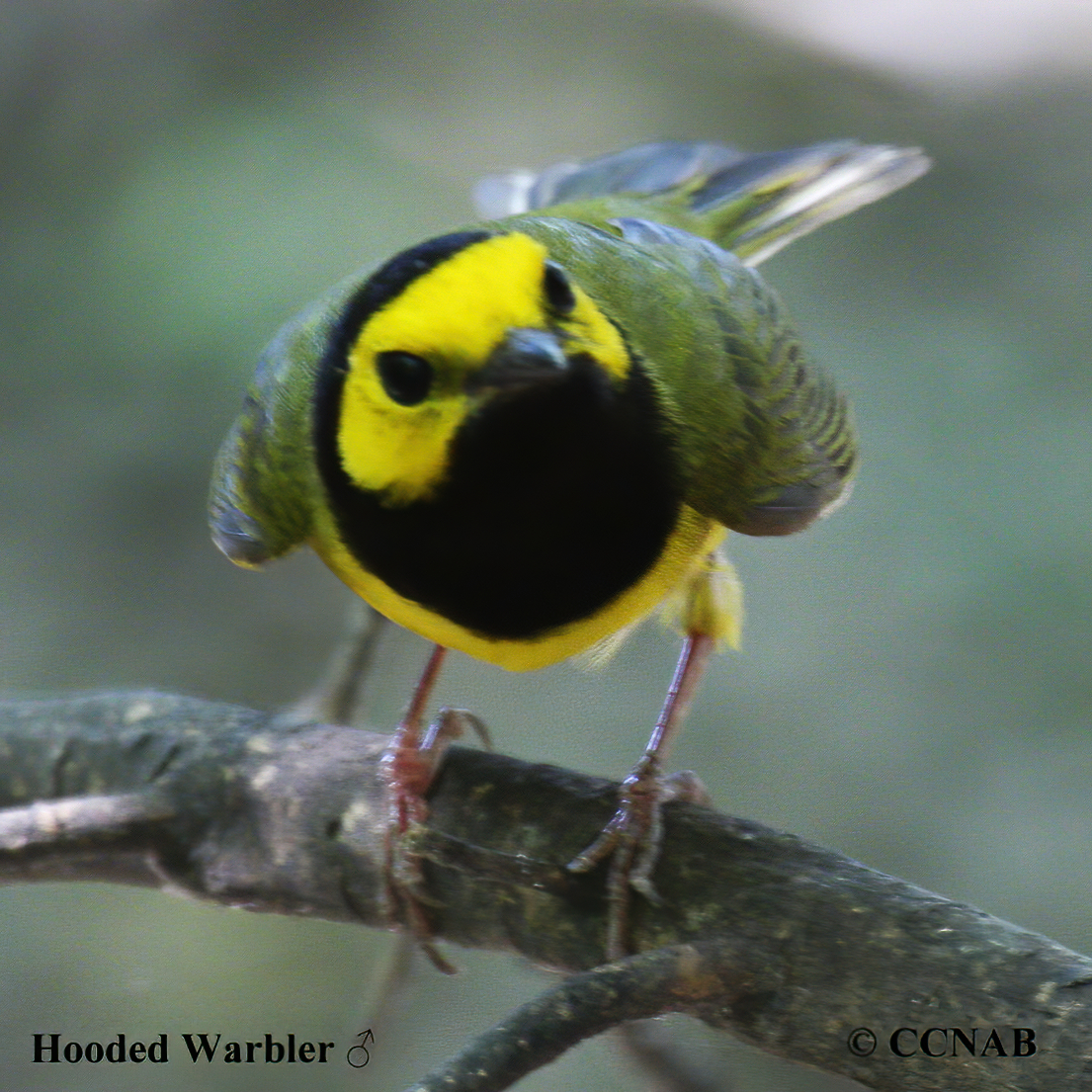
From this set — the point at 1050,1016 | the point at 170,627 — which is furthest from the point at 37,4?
the point at 1050,1016

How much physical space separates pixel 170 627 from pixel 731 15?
1563 millimetres

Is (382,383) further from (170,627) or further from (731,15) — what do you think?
(731,15)

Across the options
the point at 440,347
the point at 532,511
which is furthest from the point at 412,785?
the point at 440,347

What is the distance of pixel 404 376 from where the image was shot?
2.61ft

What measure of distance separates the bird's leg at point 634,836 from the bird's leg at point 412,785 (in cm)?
17

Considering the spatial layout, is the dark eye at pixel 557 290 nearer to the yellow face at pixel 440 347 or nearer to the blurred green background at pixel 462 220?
the yellow face at pixel 440 347

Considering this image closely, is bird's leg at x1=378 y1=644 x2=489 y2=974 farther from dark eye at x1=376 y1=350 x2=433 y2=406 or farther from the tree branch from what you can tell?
dark eye at x1=376 y1=350 x2=433 y2=406

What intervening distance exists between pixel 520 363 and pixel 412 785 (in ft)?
1.65

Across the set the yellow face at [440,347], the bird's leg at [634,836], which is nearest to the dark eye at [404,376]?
the yellow face at [440,347]

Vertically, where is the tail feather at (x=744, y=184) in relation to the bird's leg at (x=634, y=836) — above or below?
above

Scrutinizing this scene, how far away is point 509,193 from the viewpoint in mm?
1809

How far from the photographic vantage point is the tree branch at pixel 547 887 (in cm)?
71

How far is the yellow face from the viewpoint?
0.77 metres

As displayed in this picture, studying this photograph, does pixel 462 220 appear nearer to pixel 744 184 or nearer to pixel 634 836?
pixel 744 184
